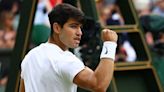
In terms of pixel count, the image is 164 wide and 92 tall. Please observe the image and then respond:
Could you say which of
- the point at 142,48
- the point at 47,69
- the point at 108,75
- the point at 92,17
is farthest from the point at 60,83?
the point at 142,48

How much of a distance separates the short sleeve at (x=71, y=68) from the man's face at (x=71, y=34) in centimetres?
15

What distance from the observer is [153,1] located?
32.7 feet

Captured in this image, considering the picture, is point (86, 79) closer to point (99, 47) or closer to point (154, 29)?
point (99, 47)

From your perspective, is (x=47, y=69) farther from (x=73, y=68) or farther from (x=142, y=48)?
(x=142, y=48)

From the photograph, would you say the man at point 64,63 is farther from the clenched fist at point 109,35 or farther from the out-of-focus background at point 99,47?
the out-of-focus background at point 99,47

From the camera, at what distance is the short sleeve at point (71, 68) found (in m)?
2.84

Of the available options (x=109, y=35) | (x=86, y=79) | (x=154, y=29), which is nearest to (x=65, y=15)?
(x=109, y=35)

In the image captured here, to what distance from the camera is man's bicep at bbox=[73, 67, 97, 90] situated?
9.23ft

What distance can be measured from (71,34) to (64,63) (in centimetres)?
21

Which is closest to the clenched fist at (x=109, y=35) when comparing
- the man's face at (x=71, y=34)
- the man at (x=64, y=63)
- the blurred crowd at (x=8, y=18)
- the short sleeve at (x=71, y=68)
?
the man at (x=64, y=63)

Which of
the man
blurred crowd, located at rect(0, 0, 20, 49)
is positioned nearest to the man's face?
the man

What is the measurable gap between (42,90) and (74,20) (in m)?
0.46

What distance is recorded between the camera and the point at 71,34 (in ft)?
9.80

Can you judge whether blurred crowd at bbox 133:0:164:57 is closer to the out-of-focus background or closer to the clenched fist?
the out-of-focus background
